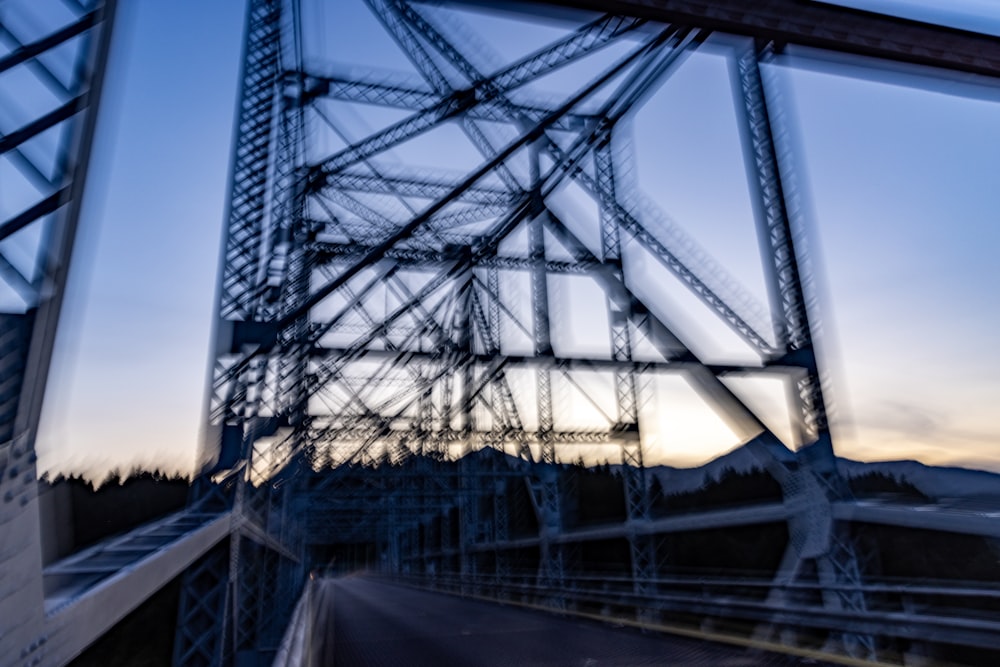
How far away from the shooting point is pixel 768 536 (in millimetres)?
15188

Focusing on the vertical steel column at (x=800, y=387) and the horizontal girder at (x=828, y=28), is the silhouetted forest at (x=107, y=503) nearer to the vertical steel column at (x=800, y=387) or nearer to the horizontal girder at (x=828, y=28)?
the horizontal girder at (x=828, y=28)

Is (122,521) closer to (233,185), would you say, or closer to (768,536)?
(233,185)

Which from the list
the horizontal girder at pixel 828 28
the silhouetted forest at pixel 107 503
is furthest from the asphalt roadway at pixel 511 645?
the horizontal girder at pixel 828 28

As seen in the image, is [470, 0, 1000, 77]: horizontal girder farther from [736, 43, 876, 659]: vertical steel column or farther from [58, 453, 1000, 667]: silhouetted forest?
[58, 453, 1000, 667]: silhouetted forest

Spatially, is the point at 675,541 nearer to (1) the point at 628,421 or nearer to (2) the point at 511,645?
(1) the point at 628,421

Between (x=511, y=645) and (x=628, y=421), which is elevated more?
(x=628, y=421)

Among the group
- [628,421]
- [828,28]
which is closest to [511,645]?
[628,421]

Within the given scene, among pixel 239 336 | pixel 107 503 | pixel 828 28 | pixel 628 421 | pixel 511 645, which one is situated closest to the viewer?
pixel 107 503

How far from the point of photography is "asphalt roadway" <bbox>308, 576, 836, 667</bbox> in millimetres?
9109

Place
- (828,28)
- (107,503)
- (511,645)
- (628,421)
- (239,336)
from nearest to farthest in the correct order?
1. (107,503)
2. (828,28)
3. (239,336)
4. (511,645)
5. (628,421)

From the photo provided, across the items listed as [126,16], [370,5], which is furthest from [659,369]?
[126,16]

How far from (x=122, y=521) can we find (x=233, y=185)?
6677 mm

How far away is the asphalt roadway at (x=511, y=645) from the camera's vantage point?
911 centimetres

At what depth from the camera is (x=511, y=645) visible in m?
11.8
